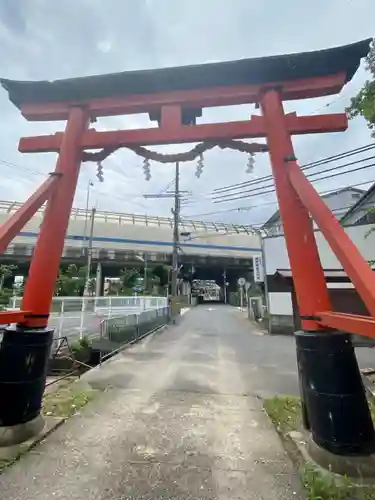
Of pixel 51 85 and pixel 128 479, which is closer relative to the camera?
pixel 128 479

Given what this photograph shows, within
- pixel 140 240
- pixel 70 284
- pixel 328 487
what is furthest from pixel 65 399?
pixel 140 240

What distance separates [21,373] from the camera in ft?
9.70

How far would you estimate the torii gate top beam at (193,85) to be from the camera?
3.45 m

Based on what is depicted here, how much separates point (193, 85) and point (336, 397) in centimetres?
383

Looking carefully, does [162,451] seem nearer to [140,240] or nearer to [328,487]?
[328,487]

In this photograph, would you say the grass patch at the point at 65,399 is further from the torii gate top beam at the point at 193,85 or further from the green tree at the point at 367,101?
the green tree at the point at 367,101

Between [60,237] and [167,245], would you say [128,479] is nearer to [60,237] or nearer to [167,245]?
[60,237]

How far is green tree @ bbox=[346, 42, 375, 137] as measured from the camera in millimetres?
4492

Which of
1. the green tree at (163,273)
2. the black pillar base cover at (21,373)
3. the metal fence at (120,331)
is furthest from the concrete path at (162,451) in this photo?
the green tree at (163,273)

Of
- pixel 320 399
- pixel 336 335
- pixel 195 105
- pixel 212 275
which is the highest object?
pixel 212 275

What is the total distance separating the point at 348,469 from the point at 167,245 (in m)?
35.1

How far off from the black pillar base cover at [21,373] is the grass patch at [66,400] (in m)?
0.71

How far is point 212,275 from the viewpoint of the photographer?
55.4 m

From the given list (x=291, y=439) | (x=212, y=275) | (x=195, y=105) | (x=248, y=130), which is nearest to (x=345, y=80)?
(x=248, y=130)
